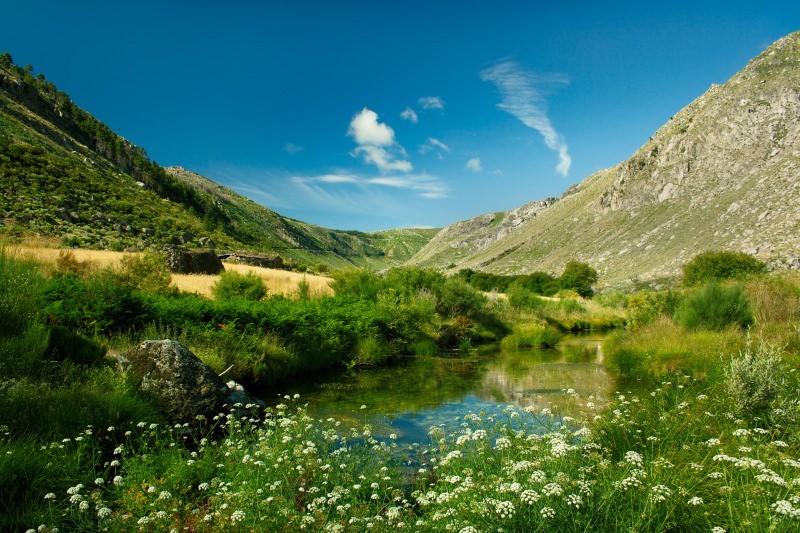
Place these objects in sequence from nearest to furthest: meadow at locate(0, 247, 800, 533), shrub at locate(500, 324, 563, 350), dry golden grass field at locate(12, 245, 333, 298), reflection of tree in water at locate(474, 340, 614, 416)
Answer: meadow at locate(0, 247, 800, 533), reflection of tree in water at locate(474, 340, 614, 416), dry golden grass field at locate(12, 245, 333, 298), shrub at locate(500, 324, 563, 350)

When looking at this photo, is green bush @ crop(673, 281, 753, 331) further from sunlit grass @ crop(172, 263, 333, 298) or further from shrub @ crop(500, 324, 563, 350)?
sunlit grass @ crop(172, 263, 333, 298)

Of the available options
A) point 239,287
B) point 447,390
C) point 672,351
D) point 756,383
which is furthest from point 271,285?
point 756,383

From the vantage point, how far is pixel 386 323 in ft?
72.7

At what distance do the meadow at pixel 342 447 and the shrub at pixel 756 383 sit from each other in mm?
28

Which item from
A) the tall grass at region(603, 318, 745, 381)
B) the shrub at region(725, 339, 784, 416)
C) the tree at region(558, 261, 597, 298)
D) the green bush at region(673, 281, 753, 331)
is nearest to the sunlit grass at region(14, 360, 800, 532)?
the shrub at region(725, 339, 784, 416)

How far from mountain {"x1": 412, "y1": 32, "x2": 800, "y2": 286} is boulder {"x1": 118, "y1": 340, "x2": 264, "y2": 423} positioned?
202 feet

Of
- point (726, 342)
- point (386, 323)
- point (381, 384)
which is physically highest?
point (726, 342)

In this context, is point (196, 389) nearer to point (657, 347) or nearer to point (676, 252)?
point (657, 347)

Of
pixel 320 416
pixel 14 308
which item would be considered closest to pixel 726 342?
pixel 320 416

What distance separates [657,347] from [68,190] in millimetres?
52784

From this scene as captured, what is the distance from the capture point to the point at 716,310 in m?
17.0

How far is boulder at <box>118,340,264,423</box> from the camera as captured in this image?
8.58m

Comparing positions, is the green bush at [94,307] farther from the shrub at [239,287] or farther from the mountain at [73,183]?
the mountain at [73,183]

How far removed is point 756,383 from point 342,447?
6.66 metres
